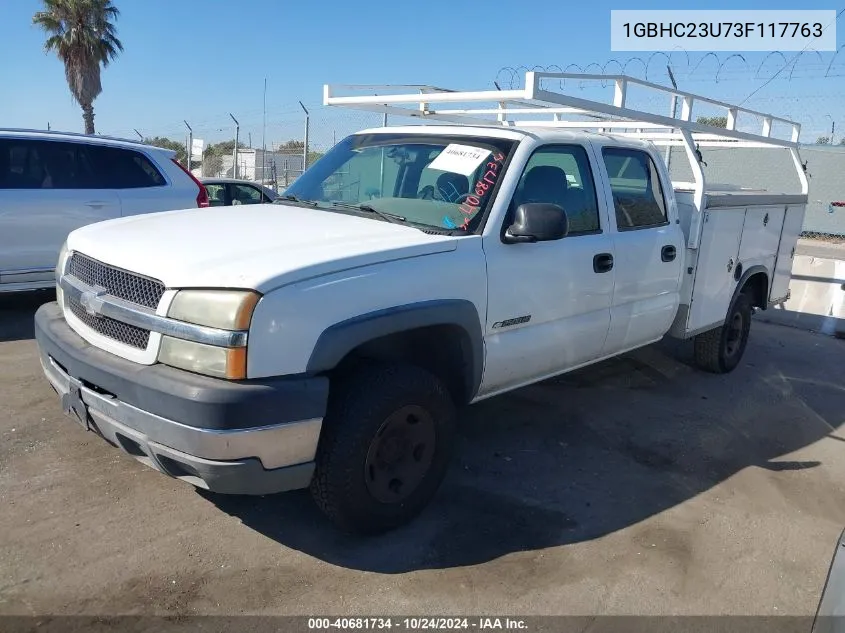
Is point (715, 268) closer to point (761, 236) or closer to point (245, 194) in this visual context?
point (761, 236)

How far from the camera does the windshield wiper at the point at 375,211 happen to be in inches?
143

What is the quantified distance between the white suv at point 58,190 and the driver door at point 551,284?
4.76 metres

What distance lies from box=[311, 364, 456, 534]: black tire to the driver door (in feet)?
1.62

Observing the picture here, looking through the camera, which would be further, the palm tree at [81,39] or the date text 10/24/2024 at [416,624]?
the palm tree at [81,39]

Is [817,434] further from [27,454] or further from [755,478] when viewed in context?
[27,454]

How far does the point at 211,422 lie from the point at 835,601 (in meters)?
2.07

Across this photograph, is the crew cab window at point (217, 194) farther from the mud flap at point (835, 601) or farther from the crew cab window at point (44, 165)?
the mud flap at point (835, 601)

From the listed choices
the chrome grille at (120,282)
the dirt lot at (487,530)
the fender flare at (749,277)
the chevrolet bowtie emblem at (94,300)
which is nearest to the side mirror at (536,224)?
the dirt lot at (487,530)

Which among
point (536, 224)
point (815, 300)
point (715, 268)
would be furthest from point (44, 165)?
point (815, 300)

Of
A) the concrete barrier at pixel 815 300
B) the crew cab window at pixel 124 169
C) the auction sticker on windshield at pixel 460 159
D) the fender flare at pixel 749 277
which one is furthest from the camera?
the concrete barrier at pixel 815 300

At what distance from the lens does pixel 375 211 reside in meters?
3.79

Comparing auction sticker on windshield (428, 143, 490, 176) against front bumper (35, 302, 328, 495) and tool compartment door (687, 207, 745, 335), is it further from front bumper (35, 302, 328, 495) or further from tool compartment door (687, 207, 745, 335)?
tool compartment door (687, 207, 745, 335)

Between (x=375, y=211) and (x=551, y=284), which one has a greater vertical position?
(x=375, y=211)

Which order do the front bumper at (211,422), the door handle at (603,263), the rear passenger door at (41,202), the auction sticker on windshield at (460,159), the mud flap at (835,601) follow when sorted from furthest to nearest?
the rear passenger door at (41,202) < the door handle at (603,263) < the auction sticker on windshield at (460,159) < the front bumper at (211,422) < the mud flap at (835,601)
